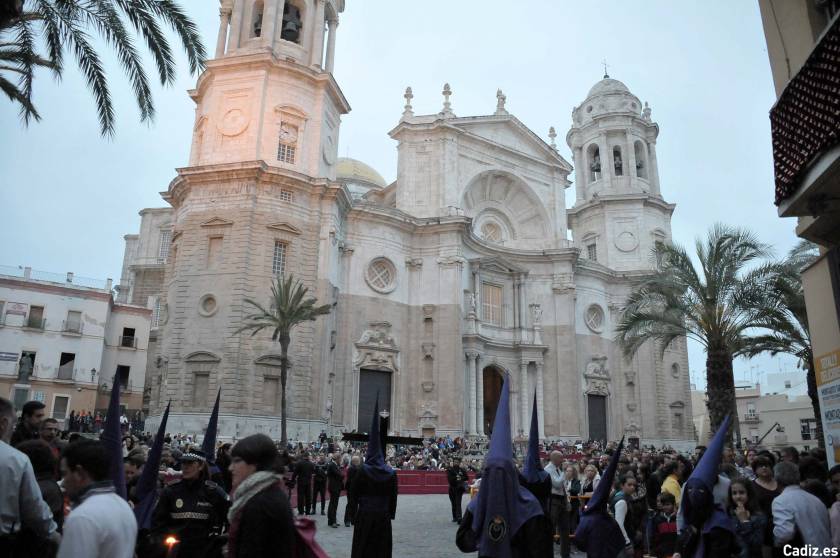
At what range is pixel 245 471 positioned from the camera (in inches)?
141

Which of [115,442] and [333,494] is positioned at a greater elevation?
[115,442]

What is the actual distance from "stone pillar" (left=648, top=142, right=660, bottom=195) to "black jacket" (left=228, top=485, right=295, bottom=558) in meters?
48.2

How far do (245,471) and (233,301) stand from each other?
80.8 ft

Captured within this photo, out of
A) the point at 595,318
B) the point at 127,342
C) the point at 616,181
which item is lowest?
the point at 127,342

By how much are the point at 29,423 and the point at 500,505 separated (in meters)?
4.51

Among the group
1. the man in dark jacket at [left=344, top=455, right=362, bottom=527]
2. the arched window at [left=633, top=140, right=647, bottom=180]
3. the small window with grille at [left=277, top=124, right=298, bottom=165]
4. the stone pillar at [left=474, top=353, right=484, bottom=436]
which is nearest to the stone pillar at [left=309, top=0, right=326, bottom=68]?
the small window with grille at [left=277, top=124, right=298, bottom=165]

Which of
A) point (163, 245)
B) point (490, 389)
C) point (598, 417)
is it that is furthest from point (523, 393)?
point (163, 245)

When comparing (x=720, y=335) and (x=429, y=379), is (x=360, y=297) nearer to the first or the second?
(x=429, y=379)

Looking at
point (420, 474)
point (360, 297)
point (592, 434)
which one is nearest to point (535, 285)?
point (592, 434)

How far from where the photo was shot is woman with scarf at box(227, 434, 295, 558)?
3.30 metres

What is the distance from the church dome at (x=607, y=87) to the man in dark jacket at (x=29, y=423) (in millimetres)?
48767

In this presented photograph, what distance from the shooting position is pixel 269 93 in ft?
99.4

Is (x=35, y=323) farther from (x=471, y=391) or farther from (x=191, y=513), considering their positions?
(x=191, y=513)

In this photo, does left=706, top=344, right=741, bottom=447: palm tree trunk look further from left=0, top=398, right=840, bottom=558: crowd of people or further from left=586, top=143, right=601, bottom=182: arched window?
left=586, top=143, right=601, bottom=182: arched window
